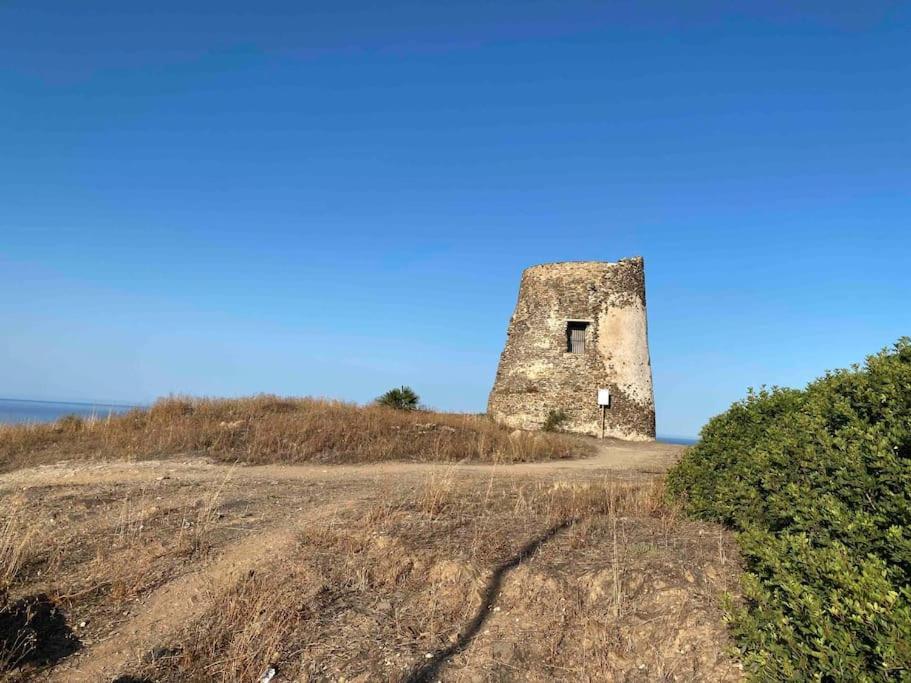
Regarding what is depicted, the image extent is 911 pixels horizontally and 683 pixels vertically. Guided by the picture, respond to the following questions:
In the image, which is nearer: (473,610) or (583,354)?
(473,610)

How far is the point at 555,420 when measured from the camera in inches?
829

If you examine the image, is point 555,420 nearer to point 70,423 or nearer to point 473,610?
point 70,423

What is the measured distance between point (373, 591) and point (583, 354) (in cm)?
1738

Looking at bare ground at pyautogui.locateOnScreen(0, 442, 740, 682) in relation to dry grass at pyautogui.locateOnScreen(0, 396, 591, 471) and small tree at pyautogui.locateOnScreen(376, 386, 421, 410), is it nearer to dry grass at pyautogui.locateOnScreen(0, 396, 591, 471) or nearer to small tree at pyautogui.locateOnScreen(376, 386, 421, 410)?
dry grass at pyautogui.locateOnScreen(0, 396, 591, 471)

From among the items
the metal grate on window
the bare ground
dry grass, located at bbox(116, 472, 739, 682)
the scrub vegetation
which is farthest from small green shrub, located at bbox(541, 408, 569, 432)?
dry grass, located at bbox(116, 472, 739, 682)

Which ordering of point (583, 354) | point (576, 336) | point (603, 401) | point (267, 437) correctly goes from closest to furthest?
point (267, 437)
point (603, 401)
point (583, 354)
point (576, 336)

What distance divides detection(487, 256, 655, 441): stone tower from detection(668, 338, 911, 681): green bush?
16083 mm

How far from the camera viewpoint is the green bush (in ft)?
9.30

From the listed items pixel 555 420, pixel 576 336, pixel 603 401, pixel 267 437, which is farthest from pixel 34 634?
pixel 576 336

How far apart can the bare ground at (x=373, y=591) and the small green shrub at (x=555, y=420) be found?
13.0 m

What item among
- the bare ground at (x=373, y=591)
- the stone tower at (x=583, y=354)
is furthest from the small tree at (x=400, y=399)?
the bare ground at (x=373, y=591)

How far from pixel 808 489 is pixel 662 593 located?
147 cm

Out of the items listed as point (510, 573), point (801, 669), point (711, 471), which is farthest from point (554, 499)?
point (801, 669)

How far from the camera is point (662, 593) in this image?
4789 millimetres
